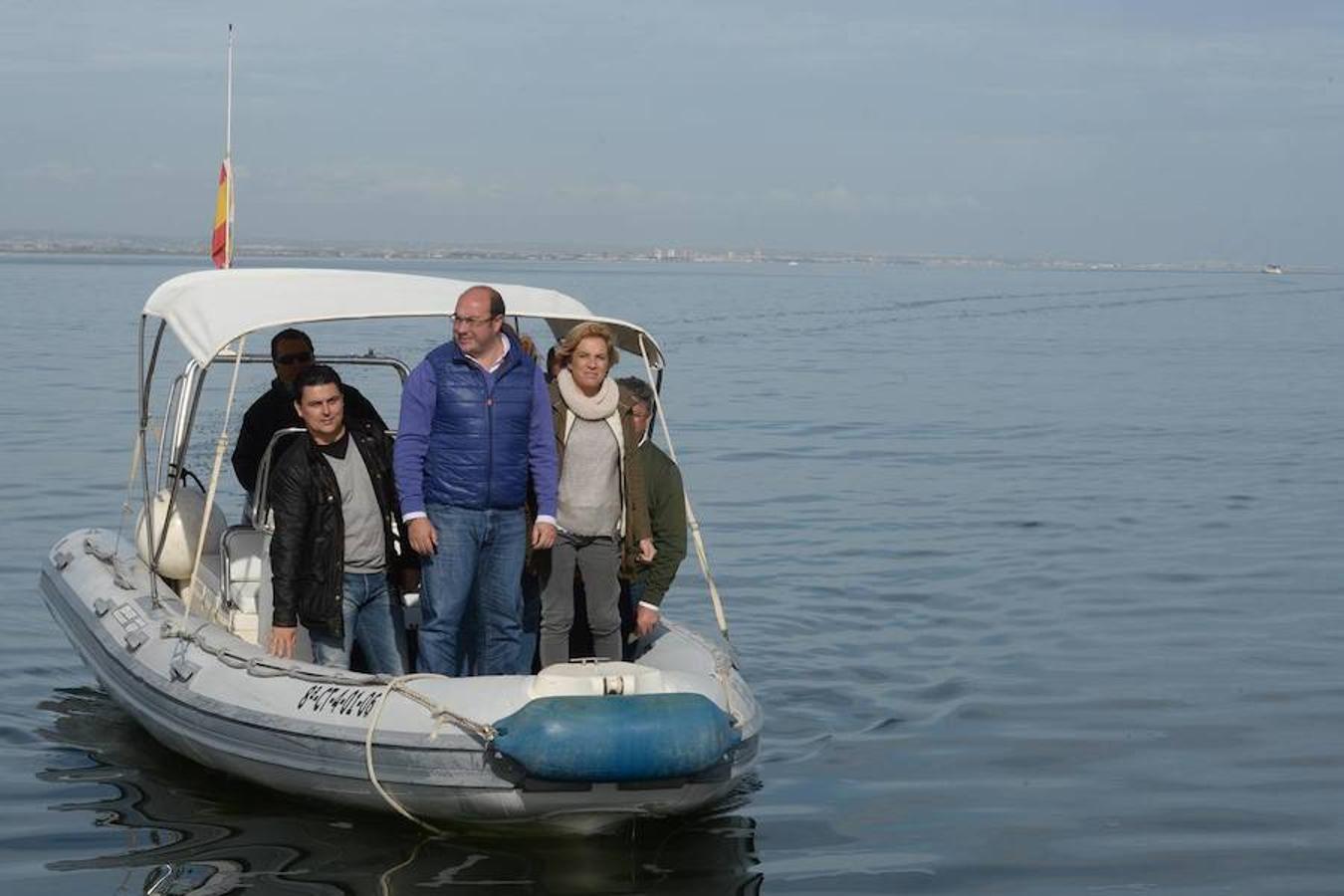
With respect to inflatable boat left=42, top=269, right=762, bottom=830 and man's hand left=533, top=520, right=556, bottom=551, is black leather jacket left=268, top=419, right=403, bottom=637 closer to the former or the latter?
inflatable boat left=42, top=269, right=762, bottom=830

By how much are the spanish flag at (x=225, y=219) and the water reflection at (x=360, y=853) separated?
418 centimetres

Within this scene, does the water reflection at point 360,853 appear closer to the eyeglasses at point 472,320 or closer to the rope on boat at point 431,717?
the rope on boat at point 431,717

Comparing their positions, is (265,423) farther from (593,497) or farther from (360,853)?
(360,853)

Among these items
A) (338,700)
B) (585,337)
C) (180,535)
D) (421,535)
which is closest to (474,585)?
(421,535)

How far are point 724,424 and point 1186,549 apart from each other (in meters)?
10.0

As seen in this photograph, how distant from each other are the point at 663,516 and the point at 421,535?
3.46ft

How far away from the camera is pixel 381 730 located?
7.38m

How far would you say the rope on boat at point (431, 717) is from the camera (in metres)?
7.18

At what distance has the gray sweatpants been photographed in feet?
26.4

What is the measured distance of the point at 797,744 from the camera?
9367mm

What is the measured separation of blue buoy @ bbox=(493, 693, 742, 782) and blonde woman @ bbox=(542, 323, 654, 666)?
0.96 metres

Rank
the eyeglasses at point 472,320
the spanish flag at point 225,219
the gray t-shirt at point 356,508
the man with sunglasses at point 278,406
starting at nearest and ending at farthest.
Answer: the eyeglasses at point 472,320, the gray t-shirt at point 356,508, the man with sunglasses at point 278,406, the spanish flag at point 225,219

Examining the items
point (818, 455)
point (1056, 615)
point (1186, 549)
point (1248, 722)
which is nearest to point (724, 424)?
point (818, 455)

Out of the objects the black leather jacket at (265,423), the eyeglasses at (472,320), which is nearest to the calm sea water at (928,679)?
the black leather jacket at (265,423)
